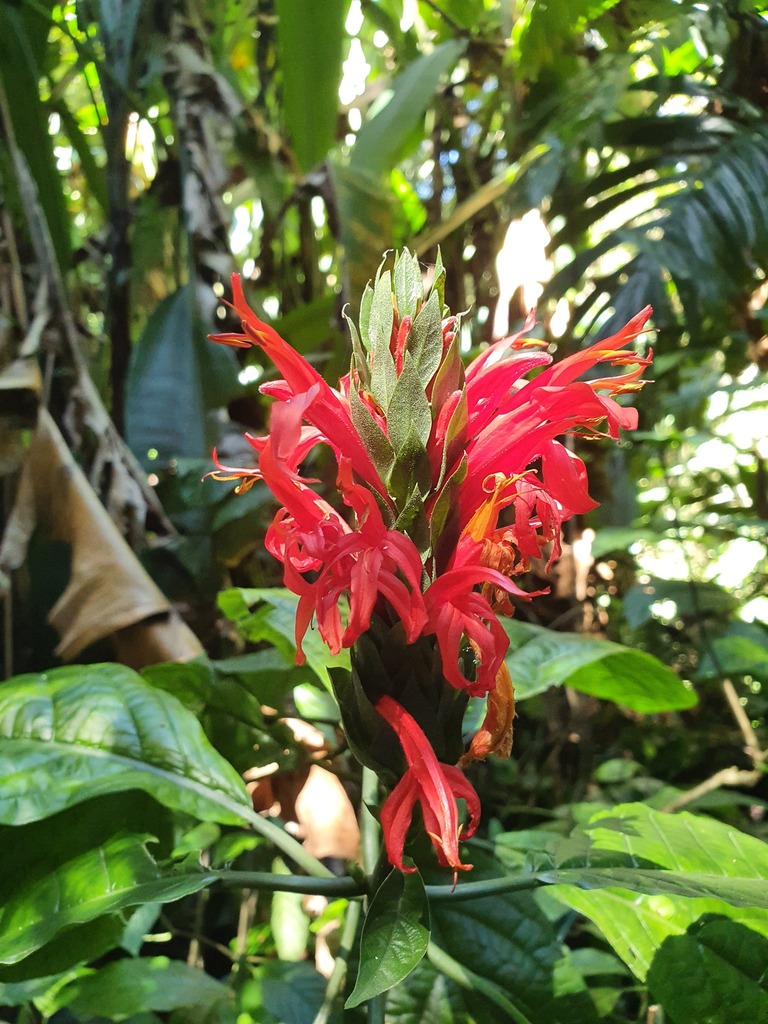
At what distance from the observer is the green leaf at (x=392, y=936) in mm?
325

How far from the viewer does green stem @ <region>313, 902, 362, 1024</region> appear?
49cm

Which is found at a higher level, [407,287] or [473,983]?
[407,287]

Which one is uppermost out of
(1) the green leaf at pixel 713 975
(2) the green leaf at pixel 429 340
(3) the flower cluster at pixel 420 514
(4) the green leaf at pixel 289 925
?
(2) the green leaf at pixel 429 340

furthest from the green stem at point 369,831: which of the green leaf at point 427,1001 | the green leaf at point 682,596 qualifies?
the green leaf at point 682,596

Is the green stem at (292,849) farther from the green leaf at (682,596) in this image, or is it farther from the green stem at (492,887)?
the green leaf at (682,596)

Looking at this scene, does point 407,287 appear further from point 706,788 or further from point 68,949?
point 706,788

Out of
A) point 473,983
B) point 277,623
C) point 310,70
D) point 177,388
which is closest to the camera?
point 473,983

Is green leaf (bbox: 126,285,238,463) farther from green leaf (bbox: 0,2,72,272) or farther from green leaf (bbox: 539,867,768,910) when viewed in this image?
green leaf (bbox: 539,867,768,910)

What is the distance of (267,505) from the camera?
1065 millimetres

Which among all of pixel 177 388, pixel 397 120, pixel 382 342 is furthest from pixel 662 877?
pixel 397 120

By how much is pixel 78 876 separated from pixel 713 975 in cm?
44

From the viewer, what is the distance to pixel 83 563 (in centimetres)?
83

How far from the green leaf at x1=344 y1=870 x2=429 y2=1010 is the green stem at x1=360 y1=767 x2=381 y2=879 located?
12 cm

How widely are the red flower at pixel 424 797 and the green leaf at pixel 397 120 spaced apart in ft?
4.15
